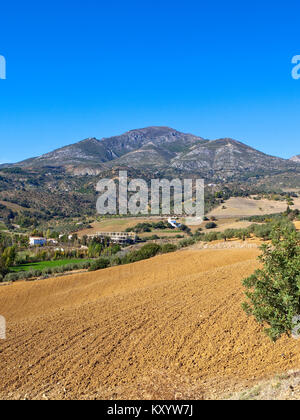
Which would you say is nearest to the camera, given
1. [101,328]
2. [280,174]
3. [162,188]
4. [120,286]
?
[101,328]

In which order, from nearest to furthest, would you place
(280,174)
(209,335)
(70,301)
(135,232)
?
(209,335)
(70,301)
(135,232)
(280,174)

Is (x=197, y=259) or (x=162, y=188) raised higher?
(x=162, y=188)

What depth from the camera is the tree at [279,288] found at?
28.4 ft

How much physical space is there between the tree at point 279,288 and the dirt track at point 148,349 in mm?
1209

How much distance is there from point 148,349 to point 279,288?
4.96 m

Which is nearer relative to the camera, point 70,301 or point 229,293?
point 229,293

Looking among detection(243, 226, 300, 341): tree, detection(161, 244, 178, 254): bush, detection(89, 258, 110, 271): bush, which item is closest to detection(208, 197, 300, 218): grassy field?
detection(161, 244, 178, 254): bush

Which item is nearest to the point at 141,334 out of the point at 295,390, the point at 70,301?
the point at 295,390

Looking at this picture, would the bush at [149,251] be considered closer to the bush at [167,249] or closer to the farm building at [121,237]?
the bush at [167,249]

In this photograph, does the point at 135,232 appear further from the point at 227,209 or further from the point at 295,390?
the point at 295,390

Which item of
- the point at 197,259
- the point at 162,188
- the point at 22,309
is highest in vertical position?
the point at 162,188

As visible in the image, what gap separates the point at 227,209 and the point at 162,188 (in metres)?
43.6

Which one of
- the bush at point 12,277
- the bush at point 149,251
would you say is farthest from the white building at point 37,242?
the bush at point 149,251

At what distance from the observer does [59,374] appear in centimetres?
998
